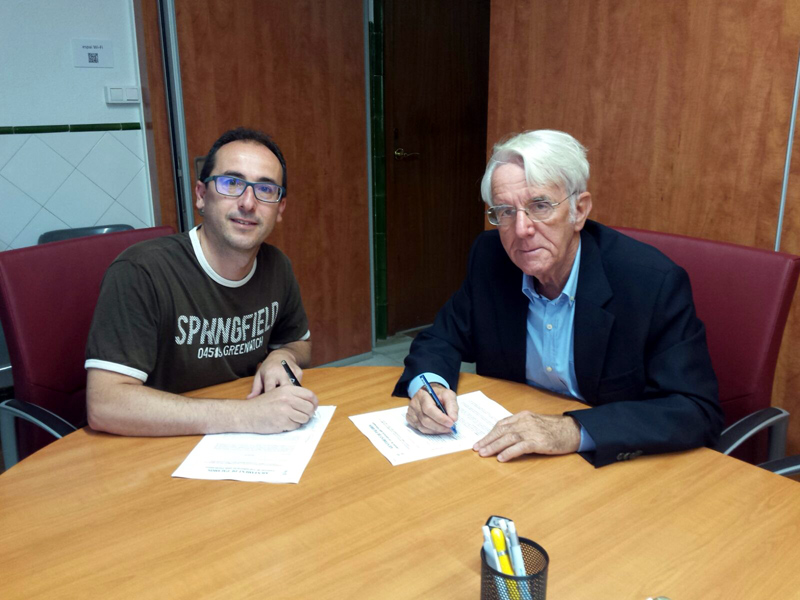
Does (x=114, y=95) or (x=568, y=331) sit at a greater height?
(x=114, y=95)

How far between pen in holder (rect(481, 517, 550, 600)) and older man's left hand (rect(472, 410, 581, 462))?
1.35 feet

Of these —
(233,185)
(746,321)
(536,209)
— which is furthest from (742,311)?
(233,185)

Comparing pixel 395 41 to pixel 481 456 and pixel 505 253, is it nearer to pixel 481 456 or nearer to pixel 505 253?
pixel 505 253

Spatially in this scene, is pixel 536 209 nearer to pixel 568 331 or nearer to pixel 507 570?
pixel 568 331

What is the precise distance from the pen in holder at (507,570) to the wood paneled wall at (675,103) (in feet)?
5.54

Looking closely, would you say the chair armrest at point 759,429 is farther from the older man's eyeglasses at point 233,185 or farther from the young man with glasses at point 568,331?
the older man's eyeglasses at point 233,185

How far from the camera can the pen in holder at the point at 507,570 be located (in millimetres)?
771

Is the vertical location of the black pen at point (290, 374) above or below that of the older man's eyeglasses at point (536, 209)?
below

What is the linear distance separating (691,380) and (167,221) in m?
2.50

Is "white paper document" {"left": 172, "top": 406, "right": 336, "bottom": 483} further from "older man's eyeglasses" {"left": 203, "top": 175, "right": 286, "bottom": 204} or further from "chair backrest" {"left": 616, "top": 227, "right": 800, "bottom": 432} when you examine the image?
"chair backrest" {"left": 616, "top": 227, "right": 800, "bottom": 432}

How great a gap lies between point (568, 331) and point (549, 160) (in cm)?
41

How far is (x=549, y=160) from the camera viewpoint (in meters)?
1.47

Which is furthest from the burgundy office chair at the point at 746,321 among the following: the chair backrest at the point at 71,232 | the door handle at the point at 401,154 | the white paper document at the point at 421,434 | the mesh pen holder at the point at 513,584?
the door handle at the point at 401,154

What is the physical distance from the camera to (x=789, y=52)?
199cm
